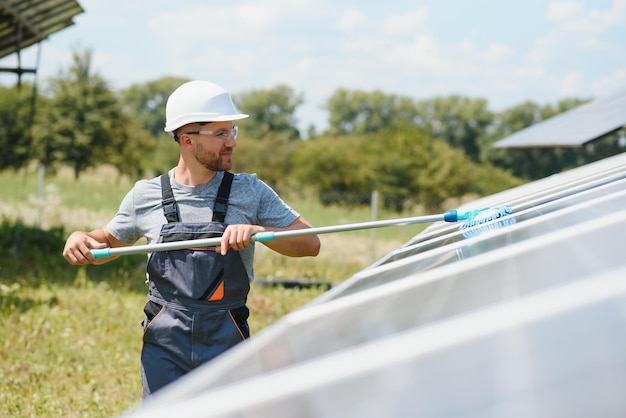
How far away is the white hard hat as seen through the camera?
10.2ft

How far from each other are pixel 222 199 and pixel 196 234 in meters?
0.17

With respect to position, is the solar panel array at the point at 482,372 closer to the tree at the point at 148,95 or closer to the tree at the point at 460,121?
the tree at the point at 460,121

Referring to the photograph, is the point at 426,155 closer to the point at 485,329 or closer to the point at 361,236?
the point at 361,236

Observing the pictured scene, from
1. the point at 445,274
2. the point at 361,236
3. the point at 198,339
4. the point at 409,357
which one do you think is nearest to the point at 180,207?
the point at 198,339

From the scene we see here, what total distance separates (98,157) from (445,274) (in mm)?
31101

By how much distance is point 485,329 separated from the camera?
106cm

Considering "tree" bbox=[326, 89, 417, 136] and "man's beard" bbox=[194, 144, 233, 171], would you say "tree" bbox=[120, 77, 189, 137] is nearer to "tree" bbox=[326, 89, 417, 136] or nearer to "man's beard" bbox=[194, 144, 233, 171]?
"tree" bbox=[326, 89, 417, 136]

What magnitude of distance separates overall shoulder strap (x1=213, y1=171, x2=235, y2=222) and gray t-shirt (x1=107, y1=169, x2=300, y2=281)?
25 mm

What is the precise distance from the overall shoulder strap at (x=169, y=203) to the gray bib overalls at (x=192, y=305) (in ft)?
0.09

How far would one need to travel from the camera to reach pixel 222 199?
3.10m

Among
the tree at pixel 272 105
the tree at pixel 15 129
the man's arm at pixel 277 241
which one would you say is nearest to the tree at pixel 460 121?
the tree at pixel 272 105

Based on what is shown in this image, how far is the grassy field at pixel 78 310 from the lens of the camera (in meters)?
5.22

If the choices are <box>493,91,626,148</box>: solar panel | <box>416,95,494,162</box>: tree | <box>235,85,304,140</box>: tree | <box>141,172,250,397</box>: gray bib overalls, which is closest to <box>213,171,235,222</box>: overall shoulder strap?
<box>141,172,250,397</box>: gray bib overalls

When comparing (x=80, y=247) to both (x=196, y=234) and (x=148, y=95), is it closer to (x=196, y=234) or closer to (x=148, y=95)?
(x=196, y=234)
